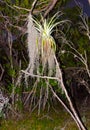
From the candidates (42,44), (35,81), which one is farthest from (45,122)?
(42,44)

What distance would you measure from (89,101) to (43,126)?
8.93 feet

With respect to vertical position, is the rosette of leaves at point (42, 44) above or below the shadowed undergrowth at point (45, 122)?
above

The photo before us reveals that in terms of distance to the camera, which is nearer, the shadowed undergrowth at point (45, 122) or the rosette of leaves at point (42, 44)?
the rosette of leaves at point (42, 44)

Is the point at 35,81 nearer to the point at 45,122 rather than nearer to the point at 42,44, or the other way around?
the point at 45,122

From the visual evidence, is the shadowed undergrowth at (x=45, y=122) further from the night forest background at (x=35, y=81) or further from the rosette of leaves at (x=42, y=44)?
the rosette of leaves at (x=42, y=44)

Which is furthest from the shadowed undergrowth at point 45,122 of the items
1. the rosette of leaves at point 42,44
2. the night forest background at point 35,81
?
the rosette of leaves at point 42,44

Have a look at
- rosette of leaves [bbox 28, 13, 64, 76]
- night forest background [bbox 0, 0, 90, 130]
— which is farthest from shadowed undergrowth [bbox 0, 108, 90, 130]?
rosette of leaves [bbox 28, 13, 64, 76]

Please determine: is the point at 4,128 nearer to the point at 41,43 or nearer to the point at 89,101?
the point at 89,101

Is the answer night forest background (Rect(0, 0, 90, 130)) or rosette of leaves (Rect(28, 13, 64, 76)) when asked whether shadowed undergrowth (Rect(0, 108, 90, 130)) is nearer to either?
night forest background (Rect(0, 0, 90, 130))

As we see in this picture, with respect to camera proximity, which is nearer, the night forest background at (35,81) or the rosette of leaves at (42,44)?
the rosette of leaves at (42,44)

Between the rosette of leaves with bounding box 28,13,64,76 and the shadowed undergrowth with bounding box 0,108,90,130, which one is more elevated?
the rosette of leaves with bounding box 28,13,64,76

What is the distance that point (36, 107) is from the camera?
32.2 ft

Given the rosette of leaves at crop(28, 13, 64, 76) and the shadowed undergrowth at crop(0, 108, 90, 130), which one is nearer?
the rosette of leaves at crop(28, 13, 64, 76)

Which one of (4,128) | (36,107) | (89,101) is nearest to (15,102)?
(36,107)
